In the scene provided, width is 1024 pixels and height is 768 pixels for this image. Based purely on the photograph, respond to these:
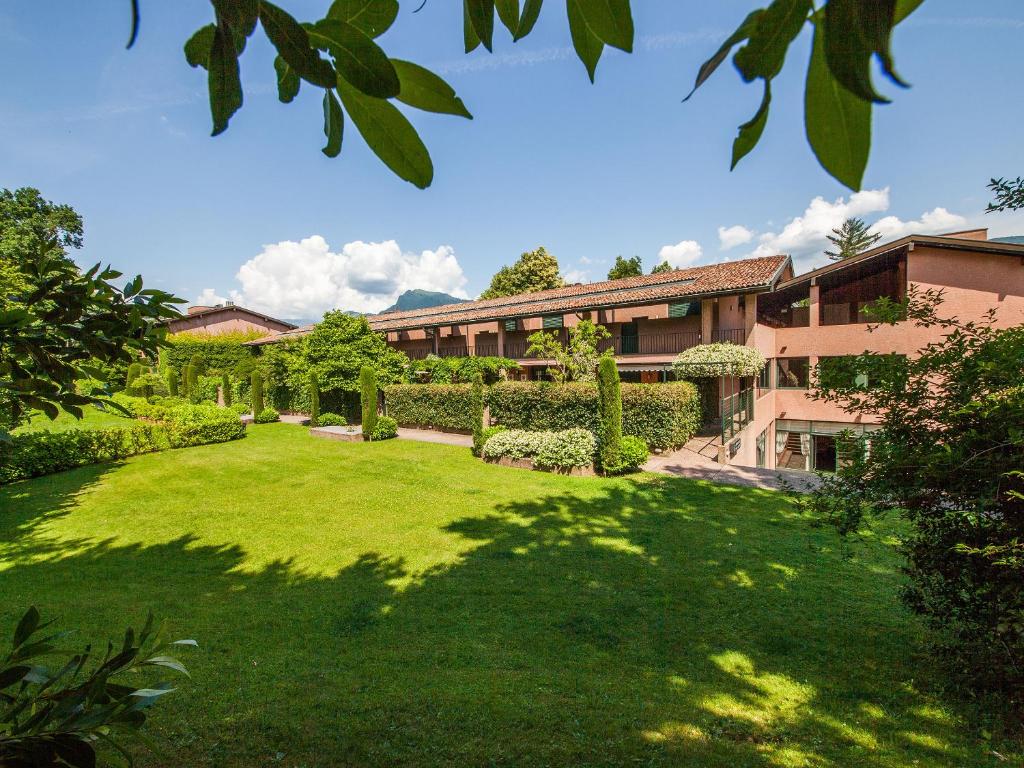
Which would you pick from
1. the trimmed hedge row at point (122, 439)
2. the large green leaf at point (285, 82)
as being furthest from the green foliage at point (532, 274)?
the large green leaf at point (285, 82)

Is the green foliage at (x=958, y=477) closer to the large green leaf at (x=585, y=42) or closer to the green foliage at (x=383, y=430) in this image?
the large green leaf at (x=585, y=42)

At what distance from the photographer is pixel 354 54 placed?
A: 23.2 inches

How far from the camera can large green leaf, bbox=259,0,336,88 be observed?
0.56 m

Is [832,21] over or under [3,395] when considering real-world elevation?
over

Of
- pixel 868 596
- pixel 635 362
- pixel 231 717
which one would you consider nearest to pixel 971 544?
pixel 868 596

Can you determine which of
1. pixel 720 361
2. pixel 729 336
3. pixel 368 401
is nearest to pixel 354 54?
pixel 720 361

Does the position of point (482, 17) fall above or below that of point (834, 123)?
above

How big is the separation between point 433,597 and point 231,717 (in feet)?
8.04

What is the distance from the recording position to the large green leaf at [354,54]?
58 centimetres

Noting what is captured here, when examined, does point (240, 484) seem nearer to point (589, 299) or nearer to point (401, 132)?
point (401, 132)

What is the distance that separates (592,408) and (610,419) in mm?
3199

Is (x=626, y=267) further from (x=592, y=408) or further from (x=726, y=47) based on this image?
(x=726, y=47)

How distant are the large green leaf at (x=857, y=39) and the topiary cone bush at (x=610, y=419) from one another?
12.4 m

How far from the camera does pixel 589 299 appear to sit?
881 inches
